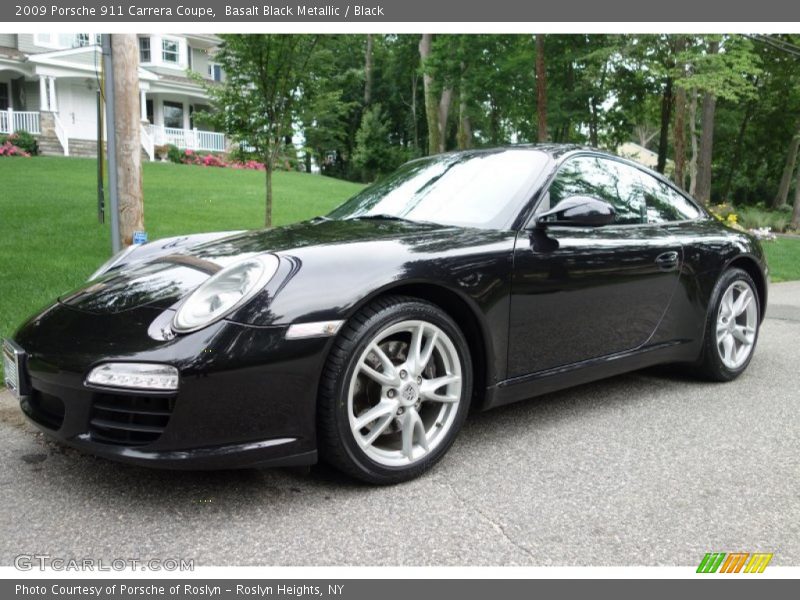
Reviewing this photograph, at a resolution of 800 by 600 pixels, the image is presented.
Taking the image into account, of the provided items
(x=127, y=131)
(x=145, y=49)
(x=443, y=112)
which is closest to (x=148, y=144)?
(x=145, y=49)

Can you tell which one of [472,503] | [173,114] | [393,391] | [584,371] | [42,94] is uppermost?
[42,94]

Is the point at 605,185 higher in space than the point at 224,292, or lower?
higher

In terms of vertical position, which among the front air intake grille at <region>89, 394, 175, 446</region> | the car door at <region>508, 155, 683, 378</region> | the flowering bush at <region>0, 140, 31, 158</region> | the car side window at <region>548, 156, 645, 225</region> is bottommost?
the front air intake grille at <region>89, 394, 175, 446</region>

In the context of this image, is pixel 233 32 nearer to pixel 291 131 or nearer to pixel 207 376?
pixel 291 131

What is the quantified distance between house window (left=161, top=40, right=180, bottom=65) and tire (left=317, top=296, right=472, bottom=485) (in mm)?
34362

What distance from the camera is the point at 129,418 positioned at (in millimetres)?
2373

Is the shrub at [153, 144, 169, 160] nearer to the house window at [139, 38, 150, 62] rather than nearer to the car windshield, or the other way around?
the house window at [139, 38, 150, 62]

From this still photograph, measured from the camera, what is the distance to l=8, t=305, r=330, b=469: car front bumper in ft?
7.62

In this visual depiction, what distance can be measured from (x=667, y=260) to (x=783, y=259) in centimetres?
1039

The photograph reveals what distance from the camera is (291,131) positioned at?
8.91m

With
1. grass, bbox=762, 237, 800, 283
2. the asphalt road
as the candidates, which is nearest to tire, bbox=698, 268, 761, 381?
the asphalt road

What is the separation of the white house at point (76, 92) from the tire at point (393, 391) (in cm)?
2390

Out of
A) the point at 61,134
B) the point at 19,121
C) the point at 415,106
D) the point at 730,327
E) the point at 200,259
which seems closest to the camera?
the point at 200,259

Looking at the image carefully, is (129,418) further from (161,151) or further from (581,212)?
(161,151)
